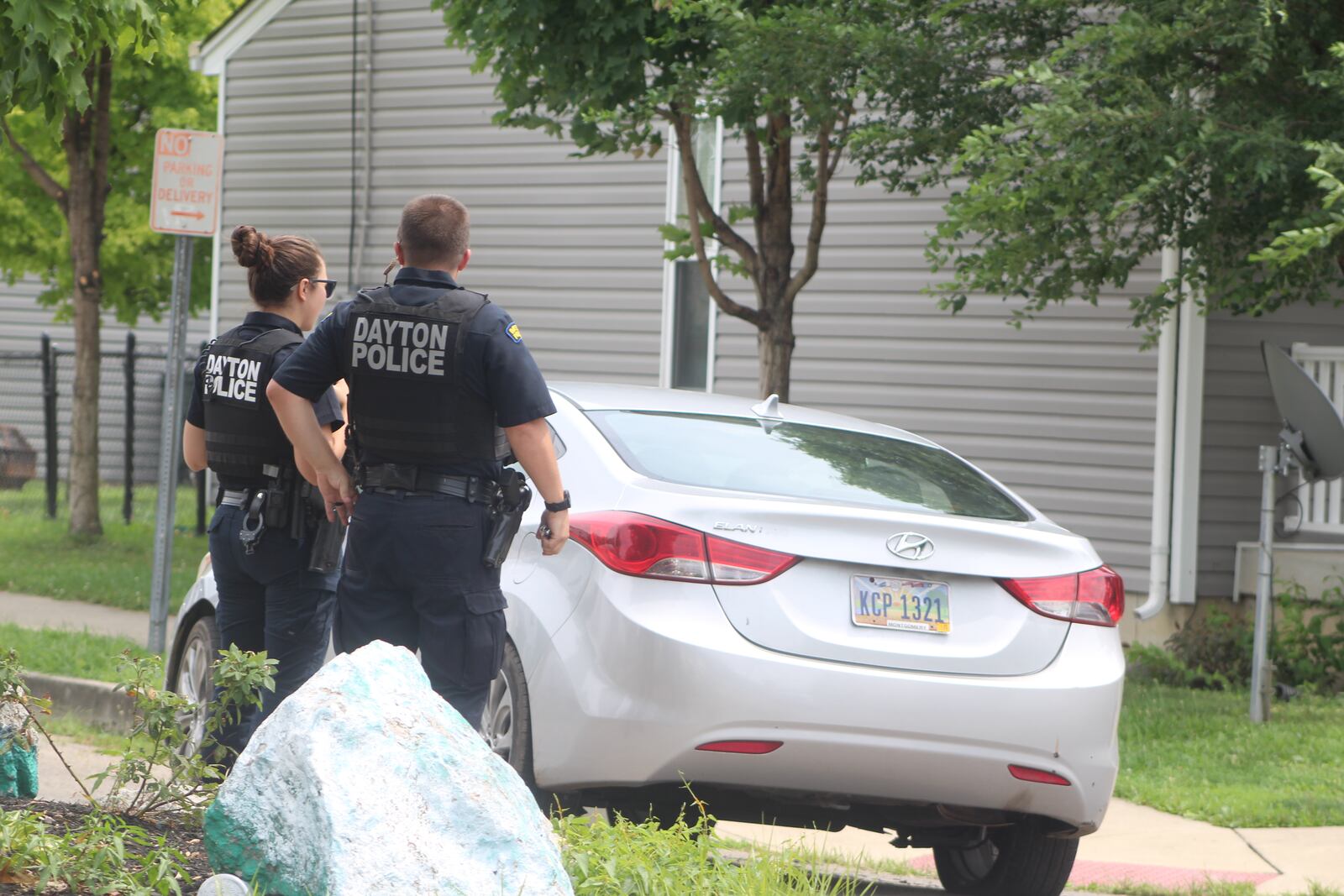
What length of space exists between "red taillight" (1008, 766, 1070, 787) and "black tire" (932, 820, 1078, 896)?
1.33 feet

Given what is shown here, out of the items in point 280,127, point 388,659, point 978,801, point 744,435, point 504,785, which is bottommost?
point 978,801

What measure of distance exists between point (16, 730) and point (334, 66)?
1324cm

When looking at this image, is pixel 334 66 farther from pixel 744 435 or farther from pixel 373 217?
pixel 744 435

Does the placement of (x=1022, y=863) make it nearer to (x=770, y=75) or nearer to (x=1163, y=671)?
(x=770, y=75)

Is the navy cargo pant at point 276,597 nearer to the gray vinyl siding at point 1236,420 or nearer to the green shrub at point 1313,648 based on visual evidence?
the green shrub at point 1313,648

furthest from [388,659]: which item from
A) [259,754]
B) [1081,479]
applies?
[1081,479]

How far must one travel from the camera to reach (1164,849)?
6.67 meters

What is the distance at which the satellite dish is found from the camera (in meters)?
9.41

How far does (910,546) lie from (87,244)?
1207 cm

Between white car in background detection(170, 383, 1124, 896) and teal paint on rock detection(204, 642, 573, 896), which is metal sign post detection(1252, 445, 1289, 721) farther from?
teal paint on rock detection(204, 642, 573, 896)

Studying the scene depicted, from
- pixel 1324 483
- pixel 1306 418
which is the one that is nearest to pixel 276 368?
pixel 1306 418

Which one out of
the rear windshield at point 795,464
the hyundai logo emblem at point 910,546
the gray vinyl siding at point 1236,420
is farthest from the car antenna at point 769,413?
the gray vinyl siding at point 1236,420

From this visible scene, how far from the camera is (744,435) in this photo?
554 centimetres

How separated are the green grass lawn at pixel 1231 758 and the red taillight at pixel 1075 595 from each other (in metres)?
2.40
